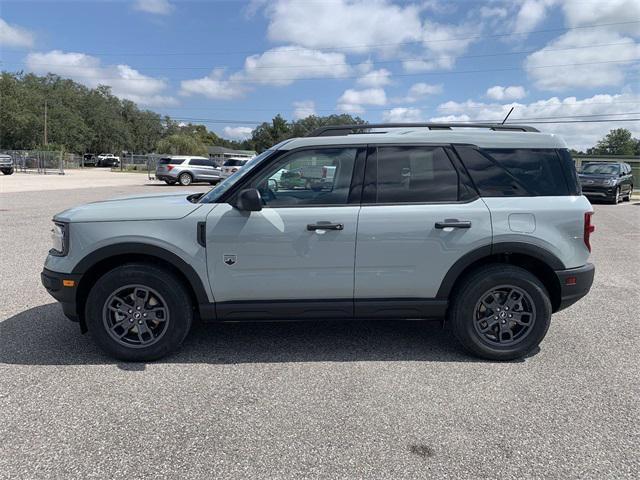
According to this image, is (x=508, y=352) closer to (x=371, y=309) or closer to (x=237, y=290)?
(x=371, y=309)

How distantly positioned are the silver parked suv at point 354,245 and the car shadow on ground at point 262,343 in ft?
1.05

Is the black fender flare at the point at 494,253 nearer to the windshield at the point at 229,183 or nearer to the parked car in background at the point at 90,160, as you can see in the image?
the windshield at the point at 229,183

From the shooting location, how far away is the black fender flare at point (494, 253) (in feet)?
12.2

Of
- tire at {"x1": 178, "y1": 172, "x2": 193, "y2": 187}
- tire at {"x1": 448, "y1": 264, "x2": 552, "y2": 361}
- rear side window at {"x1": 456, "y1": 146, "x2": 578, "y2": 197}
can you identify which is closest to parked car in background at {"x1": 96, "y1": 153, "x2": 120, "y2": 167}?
tire at {"x1": 178, "y1": 172, "x2": 193, "y2": 187}

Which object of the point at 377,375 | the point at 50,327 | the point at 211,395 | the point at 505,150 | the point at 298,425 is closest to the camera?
the point at 298,425

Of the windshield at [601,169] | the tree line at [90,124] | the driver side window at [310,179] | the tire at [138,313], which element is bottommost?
the tire at [138,313]

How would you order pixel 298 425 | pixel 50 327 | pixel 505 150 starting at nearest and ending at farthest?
pixel 298 425
pixel 505 150
pixel 50 327

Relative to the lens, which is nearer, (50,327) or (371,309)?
(371,309)

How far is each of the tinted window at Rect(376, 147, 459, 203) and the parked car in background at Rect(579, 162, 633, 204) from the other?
17017 mm

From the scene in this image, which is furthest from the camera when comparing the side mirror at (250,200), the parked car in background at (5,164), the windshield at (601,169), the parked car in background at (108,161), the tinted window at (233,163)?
the parked car in background at (108,161)

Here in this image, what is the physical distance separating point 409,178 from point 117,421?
2.73 m

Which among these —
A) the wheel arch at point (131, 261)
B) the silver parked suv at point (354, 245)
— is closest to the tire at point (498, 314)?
the silver parked suv at point (354, 245)

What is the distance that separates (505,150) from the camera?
384 cm

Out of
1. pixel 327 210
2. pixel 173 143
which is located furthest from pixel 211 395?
pixel 173 143
